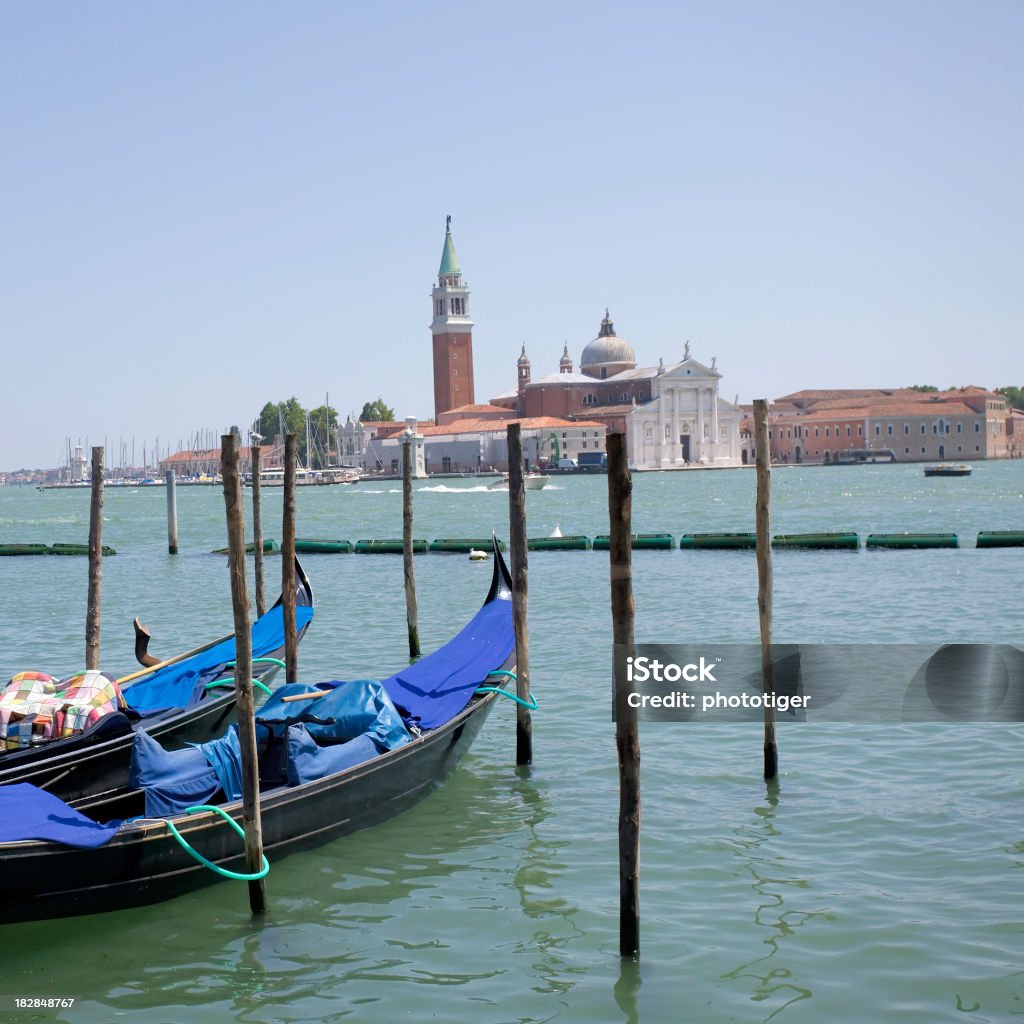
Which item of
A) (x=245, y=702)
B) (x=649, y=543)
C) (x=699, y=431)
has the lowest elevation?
(x=649, y=543)

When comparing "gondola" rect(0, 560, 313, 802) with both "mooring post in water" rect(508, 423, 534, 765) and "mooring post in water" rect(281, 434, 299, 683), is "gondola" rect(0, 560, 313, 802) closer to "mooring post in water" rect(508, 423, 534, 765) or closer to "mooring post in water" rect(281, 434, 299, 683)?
"mooring post in water" rect(281, 434, 299, 683)

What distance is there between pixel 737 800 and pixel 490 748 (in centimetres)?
148

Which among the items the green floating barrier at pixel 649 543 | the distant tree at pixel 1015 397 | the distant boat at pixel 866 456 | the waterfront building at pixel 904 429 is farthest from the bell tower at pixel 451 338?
the green floating barrier at pixel 649 543

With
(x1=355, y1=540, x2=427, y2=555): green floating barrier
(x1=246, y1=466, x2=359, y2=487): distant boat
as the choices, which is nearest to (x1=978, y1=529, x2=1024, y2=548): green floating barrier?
(x1=355, y1=540, x2=427, y2=555): green floating barrier

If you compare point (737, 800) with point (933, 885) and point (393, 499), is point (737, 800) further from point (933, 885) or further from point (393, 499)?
point (393, 499)

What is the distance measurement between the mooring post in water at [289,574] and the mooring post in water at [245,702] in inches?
108

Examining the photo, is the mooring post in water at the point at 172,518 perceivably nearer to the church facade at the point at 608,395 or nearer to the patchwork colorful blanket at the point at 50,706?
the patchwork colorful blanket at the point at 50,706

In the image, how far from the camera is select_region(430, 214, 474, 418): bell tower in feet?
263

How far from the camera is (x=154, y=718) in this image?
19.7ft

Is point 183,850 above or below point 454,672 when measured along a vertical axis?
below

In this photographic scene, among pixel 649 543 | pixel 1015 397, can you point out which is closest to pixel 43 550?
pixel 649 543

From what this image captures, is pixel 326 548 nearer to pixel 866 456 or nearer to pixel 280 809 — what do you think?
pixel 280 809

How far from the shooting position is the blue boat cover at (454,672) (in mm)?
5828

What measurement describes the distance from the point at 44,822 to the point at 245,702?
0.69 m
